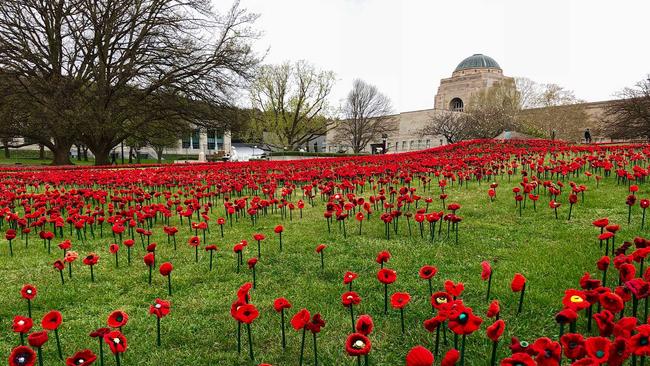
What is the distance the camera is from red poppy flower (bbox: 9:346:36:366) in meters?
1.82

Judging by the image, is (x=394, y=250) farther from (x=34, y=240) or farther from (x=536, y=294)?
(x=34, y=240)

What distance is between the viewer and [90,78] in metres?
26.2

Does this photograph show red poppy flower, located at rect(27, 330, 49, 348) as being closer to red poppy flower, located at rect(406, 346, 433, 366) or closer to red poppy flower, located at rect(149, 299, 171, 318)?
red poppy flower, located at rect(149, 299, 171, 318)

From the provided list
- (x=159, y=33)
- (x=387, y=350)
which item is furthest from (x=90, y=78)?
(x=387, y=350)

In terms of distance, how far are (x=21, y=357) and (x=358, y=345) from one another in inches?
56.8

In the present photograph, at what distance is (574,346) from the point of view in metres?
1.75

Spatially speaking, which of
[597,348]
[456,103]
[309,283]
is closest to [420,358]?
[597,348]

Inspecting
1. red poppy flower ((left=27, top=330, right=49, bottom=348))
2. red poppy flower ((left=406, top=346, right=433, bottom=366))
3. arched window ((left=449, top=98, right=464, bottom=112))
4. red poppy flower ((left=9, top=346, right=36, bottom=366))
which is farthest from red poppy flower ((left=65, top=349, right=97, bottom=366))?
arched window ((left=449, top=98, right=464, bottom=112))

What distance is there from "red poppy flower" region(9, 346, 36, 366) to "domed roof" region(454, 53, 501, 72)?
10419 cm

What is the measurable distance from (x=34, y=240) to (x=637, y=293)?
22.9 feet

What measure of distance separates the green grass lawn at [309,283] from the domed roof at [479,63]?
98.5 metres

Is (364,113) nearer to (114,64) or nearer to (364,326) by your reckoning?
(114,64)

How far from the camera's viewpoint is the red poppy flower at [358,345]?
1.81m

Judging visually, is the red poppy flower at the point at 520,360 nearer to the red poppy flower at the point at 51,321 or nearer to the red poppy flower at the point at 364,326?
the red poppy flower at the point at 364,326
